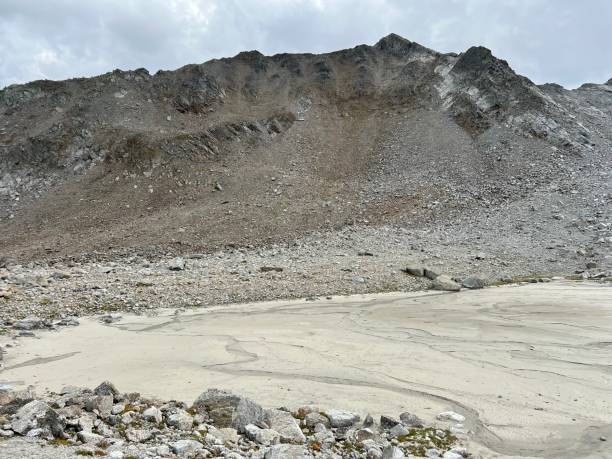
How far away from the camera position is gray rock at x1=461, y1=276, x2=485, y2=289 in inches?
875

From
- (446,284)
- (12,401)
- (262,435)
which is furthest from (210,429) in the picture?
(446,284)

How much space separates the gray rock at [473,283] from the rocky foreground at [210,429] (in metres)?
14.4

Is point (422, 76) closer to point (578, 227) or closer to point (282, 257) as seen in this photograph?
point (578, 227)

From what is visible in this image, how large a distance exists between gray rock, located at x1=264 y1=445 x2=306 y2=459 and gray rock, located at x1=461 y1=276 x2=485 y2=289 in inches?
683

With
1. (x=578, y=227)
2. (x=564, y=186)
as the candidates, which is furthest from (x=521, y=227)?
(x=564, y=186)

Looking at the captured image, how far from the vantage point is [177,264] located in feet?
81.6

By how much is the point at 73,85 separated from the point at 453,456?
55.7 metres

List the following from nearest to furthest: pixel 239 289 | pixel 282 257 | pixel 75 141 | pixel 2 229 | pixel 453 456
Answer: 1. pixel 453 456
2. pixel 239 289
3. pixel 282 257
4. pixel 2 229
5. pixel 75 141

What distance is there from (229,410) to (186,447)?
1.38m

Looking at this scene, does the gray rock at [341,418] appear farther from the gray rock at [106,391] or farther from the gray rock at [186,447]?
the gray rock at [106,391]

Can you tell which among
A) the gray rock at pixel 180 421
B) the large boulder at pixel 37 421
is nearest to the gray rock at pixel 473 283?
the gray rock at pixel 180 421

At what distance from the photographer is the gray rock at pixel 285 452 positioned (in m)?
6.43

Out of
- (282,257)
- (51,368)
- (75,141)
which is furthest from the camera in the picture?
(75,141)

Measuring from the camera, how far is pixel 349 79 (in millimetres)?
59719
